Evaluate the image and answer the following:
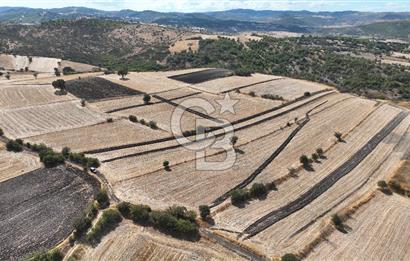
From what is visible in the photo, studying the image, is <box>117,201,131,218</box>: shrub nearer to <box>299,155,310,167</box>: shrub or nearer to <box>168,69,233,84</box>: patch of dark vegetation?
<box>299,155,310,167</box>: shrub

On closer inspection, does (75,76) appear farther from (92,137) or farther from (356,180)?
(356,180)

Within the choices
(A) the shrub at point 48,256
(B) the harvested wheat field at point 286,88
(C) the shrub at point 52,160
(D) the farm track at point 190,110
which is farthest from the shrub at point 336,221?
(B) the harvested wheat field at point 286,88

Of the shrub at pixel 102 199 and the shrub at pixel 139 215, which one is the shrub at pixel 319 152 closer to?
the shrub at pixel 139 215

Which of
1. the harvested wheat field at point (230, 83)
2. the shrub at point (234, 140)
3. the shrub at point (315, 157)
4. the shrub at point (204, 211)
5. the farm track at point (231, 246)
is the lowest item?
the harvested wheat field at point (230, 83)

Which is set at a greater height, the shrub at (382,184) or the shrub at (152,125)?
the shrub at (152,125)

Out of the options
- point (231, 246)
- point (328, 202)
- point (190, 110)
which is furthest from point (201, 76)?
point (231, 246)

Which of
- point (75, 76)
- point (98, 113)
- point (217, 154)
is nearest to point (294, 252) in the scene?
point (217, 154)

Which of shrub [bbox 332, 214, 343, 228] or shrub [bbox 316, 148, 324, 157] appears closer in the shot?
shrub [bbox 332, 214, 343, 228]

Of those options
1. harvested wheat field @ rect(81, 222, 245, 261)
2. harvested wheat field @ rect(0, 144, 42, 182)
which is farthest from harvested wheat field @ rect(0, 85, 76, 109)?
harvested wheat field @ rect(81, 222, 245, 261)
